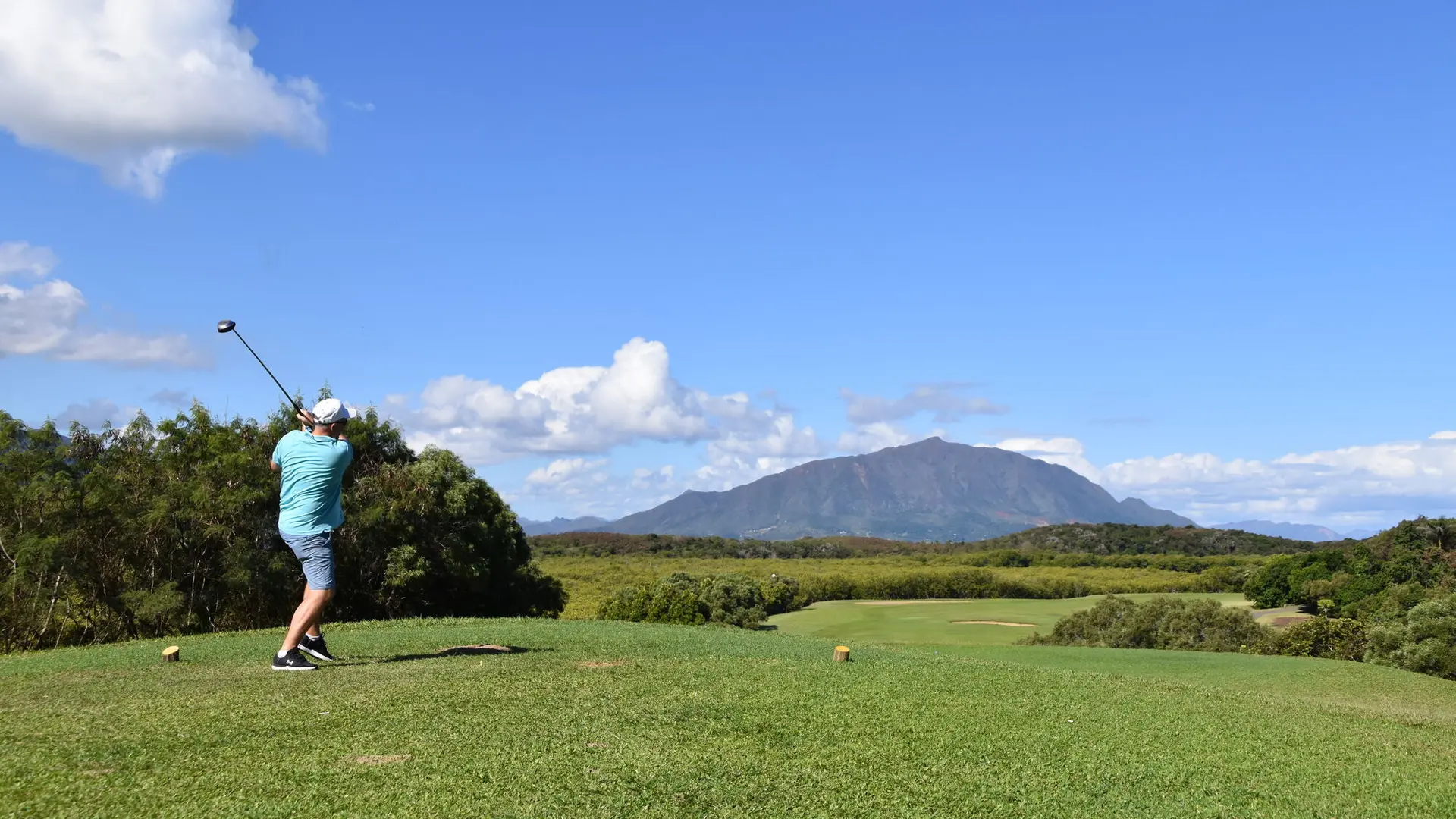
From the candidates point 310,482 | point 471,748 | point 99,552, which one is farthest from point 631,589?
point 471,748

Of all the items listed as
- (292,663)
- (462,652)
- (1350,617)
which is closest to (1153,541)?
(1350,617)

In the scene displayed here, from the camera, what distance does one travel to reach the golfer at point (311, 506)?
33.1 ft

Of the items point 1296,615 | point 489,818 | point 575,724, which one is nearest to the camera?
point 489,818

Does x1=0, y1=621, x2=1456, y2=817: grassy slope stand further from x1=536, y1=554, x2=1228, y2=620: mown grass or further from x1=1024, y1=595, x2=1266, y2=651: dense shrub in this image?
x1=536, y1=554, x2=1228, y2=620: mown grass

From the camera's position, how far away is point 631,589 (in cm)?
4875

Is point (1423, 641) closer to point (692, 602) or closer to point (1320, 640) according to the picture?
point (1320, 640)

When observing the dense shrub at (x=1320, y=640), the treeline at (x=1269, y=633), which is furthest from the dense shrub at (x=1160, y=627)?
the dense shrub at (x=1320, y=640)

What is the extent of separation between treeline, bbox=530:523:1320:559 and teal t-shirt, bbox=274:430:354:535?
111 meters

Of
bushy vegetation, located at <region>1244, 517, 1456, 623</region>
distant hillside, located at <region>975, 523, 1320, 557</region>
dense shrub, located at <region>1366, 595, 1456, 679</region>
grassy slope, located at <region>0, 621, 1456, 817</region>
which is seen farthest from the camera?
distant hillside, located at <region>975, 523, 1320, 557</region>

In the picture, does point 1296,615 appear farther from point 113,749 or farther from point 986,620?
point 113,749

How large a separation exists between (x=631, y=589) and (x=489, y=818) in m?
43.9

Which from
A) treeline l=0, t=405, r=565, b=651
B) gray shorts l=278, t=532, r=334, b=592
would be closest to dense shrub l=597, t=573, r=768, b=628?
treeline l=0, t=405, r=565, b=651

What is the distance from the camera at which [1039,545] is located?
14438cm

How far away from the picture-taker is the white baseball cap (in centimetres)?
1027
